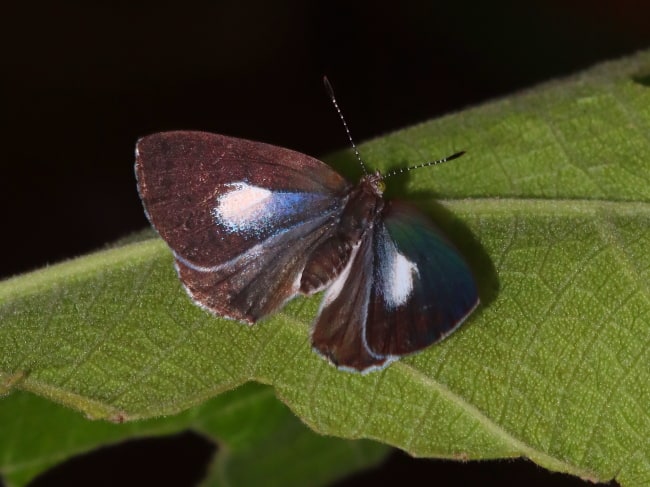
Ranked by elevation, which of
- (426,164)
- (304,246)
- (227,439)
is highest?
(426,164)

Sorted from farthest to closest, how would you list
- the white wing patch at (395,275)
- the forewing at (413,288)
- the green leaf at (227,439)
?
the green leaf at (227,439), the white wing patch at (395,275), the forewing at (413,288)

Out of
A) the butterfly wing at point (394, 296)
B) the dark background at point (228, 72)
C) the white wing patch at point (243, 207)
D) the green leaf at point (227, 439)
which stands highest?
the white wing patch at point (243, 207)

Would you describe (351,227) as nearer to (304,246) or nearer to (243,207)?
(304,246)

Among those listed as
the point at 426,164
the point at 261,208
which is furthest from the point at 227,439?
the point at 426,164

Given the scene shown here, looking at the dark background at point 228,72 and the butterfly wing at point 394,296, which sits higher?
the butterfly wing at point 394,296

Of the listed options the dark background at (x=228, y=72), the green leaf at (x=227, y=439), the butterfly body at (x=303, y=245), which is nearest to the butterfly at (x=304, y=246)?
the butterfly body at (x=303, y=245)

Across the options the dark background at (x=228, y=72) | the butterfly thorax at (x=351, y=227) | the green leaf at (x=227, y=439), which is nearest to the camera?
the butterfly thorax at (x=351, y=227)

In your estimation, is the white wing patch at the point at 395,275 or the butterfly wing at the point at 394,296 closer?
the butterfly wing at the point at 394,296

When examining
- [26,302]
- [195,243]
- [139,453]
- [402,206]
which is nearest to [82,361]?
[26,302]

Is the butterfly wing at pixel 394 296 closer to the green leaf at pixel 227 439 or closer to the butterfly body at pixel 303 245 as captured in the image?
the butterfly body at pixel 303 245
